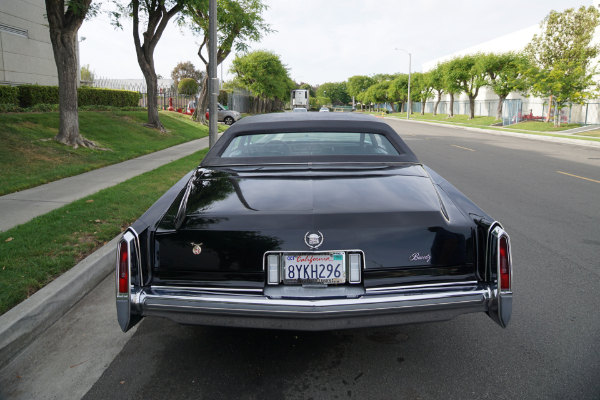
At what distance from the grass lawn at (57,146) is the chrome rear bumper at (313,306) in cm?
668

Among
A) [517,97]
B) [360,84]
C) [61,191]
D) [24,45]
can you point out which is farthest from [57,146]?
[360,84]

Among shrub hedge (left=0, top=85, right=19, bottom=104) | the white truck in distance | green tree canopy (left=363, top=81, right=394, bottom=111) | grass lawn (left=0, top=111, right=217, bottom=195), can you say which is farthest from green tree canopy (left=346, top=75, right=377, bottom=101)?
shrub hedge (left=0, top=85, right=19, bottom=104)

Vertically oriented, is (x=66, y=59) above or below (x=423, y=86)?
below

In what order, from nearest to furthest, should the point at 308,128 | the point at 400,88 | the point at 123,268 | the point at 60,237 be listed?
the point at 123,268
the point at 308,128
the point at 60,237
the point at 400,88

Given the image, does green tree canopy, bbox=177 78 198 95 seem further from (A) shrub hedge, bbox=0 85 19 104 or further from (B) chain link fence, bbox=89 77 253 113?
(A) shrub hedge, bbox=0 85 19 104

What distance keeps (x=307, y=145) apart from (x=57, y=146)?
1002cm

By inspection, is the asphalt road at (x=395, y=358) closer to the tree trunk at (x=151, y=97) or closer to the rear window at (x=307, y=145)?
the rear window at (x=307, y=145)

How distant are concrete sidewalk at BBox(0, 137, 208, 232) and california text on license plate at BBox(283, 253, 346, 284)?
4581mm

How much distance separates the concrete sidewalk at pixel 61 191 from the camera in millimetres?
6301

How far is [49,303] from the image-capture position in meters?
3.59

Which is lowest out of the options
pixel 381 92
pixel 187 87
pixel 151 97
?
pixel 151 97

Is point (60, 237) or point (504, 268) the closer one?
point (504, 268)

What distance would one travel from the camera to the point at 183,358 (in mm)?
2979

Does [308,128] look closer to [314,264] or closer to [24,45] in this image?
[314,264]
